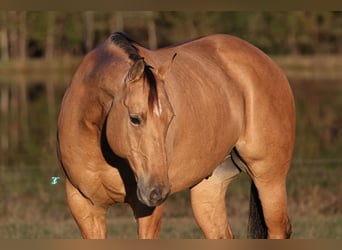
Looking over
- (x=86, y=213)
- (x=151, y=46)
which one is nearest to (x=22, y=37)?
(x=151, y=46)

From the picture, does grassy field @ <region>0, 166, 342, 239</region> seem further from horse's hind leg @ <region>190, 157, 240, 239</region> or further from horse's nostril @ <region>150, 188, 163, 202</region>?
horse's nostril @ <region>150, 188, 163, 202</region>

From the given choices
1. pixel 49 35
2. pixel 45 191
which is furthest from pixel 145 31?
pixel 45 191

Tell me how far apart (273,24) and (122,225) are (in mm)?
32893

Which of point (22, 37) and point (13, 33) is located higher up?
point (13, 33)

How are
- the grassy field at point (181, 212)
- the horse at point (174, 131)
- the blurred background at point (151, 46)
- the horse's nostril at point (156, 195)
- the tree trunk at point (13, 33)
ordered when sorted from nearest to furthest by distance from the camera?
the horse's nostril at point (156, 195) → the horse at point (174, 131) → the grassy field at point (181, 212) → the blurred background at point (151, 46) → the tree trunk at point (13, 33)

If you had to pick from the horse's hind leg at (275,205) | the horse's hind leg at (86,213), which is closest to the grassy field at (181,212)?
the horse's hind leg at (275,205)

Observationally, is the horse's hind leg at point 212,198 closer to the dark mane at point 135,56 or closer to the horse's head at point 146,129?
the dark mane at point 135,56

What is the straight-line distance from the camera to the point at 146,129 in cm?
466

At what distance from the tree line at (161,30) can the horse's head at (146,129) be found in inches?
1287

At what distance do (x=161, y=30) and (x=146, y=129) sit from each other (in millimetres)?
36162

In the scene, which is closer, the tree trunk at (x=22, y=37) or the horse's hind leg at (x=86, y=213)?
the horse's hind leg at (x=86, y=213)

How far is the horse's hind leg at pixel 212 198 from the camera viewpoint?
6.70 meters

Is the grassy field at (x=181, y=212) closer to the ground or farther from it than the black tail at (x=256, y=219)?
closer to the ground

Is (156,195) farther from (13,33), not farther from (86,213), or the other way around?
(13,33)
